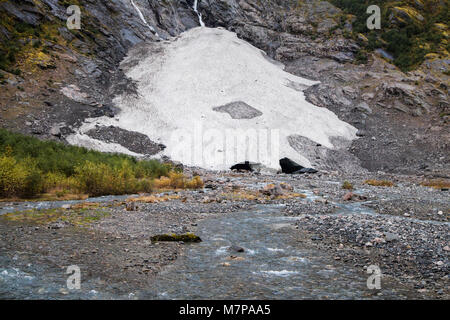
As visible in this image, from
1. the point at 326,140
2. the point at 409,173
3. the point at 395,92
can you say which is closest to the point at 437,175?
the point at 409,173

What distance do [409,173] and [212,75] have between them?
3414 centimetres

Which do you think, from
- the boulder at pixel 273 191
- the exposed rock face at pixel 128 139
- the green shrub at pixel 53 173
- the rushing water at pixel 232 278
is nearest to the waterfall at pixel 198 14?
the exposed rock face at pixel 128 139

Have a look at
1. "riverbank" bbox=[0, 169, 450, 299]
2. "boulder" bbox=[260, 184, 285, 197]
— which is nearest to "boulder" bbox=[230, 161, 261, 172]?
"boulder" bbox=[260, 184, 285, 197]

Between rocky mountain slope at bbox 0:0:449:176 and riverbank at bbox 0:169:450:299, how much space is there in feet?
83.1

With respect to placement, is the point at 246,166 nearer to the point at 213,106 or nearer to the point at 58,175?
the point at 213,106

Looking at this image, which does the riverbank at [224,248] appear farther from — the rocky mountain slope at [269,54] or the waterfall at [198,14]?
the waterfall at [198,14]

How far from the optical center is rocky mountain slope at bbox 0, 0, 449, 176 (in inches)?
1602

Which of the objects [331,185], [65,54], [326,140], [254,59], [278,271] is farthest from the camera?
[254,59]

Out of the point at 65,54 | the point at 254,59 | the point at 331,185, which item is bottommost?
the point at 331,185

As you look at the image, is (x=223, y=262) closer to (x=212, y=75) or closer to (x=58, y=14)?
(x=212, y=75)

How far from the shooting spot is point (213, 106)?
163 feet

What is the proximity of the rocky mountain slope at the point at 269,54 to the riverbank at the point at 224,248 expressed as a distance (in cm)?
2534

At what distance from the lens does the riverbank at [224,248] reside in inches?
303

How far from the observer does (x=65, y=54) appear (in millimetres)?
49531
